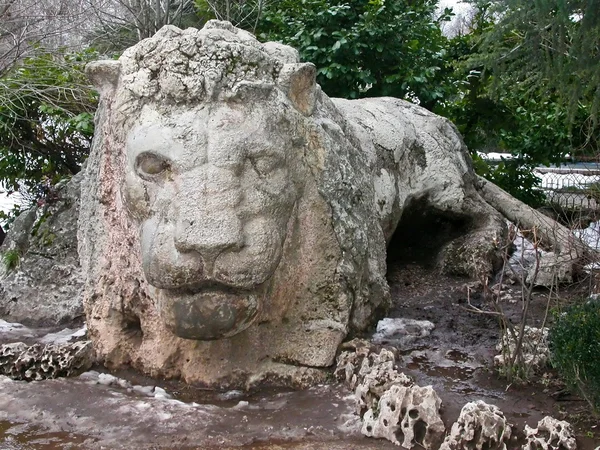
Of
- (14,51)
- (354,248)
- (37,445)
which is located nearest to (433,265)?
(354,248)

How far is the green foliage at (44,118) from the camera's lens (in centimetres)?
689

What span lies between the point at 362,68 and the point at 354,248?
445cm

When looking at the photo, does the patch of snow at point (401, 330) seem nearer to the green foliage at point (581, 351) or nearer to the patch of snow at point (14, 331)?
the green foliage at point (581, 351)

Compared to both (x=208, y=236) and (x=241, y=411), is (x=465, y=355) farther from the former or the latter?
(x=208, y=236)

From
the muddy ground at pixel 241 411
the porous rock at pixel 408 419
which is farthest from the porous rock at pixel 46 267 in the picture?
the porous rock at pixel 408 419

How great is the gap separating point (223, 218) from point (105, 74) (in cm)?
110

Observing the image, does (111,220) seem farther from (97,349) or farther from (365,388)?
(365,388)

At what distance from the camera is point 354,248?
154 inches

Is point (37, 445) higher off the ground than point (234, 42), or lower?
lower

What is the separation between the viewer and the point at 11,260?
5.66 metres

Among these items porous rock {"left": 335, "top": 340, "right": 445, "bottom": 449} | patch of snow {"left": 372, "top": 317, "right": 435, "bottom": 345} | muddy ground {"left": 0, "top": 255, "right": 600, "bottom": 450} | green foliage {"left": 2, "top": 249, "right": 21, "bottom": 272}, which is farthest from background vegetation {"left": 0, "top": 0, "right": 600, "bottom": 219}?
porous rock {"left": 335, "top": 340, "right": 445, "bottom": 449}

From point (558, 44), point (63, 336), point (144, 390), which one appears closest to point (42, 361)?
point (144, 390)

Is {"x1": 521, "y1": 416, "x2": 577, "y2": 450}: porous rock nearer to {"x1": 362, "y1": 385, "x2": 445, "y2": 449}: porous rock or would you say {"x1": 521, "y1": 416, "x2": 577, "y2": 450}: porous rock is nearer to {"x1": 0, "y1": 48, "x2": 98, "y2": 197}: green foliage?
{"x1": 362, "y1": 385, "x2": 445, "y2": 449}: porous rock

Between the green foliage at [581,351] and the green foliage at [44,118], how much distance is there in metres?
4.82
